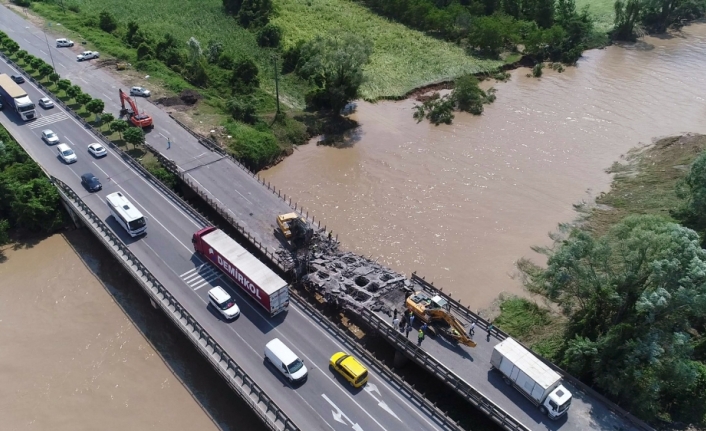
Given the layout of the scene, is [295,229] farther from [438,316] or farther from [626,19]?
[626,19]

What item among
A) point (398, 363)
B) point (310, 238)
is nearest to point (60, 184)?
point (310, 238)

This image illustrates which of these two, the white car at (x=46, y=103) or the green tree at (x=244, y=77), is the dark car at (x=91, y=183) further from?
the green tree at (x=244, y=77)

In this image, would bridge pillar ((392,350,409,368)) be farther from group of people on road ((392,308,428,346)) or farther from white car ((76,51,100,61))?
white car ((76,51,100,61))

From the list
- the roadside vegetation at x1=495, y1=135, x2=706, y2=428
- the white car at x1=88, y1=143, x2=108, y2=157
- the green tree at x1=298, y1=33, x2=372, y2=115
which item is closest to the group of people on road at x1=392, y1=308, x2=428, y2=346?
the roadside vegetation at x1=495, y1=135, x2=706, y2=428

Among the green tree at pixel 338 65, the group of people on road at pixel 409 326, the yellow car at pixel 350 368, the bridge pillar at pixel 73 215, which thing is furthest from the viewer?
the green tree at pixel 338 65

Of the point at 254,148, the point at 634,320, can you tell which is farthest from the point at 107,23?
the point at 634,320

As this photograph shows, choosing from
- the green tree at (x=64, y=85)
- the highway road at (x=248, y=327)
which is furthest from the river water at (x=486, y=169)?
the green tree at (x=64, y=85)
